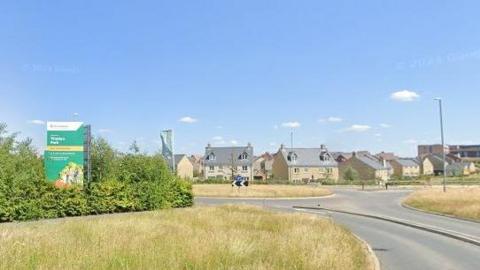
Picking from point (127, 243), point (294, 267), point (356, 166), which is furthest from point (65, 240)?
point (356, 166)

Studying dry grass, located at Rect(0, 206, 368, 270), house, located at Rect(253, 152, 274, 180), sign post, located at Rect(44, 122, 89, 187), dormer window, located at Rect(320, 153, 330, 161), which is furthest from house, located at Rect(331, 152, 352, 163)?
dry grass, located at Rect(0, 206, 368, 270)

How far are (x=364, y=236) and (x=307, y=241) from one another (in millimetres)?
9737

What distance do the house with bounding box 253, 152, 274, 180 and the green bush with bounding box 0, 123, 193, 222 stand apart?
86990mm

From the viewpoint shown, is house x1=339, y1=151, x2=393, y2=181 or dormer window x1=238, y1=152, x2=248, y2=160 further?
house x1=339, y1=151, x2=393, y2=181

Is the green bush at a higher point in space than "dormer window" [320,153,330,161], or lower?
lower

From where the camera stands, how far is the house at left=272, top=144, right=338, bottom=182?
11050cm

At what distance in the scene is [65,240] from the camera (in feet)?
35.5

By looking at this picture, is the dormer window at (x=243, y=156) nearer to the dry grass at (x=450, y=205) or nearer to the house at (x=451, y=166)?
the house at (x=451, y=166)

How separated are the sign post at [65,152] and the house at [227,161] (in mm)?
89029

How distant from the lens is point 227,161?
11644 centimetres

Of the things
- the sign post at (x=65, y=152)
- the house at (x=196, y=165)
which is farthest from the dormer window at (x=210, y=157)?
the sign post at (x=65, y=152)

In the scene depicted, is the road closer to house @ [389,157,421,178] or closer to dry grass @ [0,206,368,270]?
dry grass @ [0,206,368,270]

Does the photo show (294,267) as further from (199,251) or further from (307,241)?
(307,241)

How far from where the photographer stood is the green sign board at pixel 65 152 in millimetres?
25172
